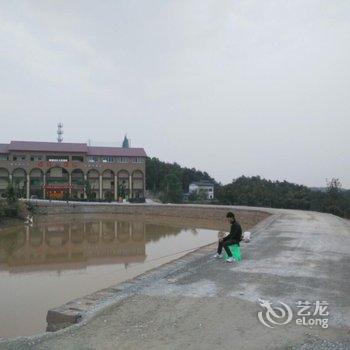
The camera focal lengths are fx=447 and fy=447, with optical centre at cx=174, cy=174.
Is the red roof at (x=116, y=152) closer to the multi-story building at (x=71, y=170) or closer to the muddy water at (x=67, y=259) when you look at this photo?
the multi-story building at (x=71, y=170)

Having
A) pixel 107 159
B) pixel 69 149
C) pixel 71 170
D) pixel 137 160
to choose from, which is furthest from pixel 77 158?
pixel 137 160

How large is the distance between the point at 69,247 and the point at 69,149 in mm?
41351

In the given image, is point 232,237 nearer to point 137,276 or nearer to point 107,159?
point 137,276

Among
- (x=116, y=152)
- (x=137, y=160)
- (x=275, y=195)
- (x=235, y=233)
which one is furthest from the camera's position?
(x=137, y=160)

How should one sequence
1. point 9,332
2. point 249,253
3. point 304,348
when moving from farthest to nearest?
point 249,253
point 9,332
point 304,348

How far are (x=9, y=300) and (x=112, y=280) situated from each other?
330 centimetres

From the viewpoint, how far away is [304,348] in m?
5.25

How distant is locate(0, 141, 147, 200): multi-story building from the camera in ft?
200

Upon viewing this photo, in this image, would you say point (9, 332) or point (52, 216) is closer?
point (9, 332)

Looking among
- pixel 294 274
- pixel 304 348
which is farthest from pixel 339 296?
pixel 304 348

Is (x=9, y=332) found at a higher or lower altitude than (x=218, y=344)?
lower

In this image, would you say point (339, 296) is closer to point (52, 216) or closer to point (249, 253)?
point (249, 253)
